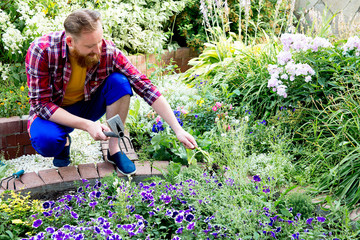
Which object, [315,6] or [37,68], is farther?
[315,6]

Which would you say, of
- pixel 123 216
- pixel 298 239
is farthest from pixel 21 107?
pixel 298 239

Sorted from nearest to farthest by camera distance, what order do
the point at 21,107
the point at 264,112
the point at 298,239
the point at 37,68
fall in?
the point at 298,239, the point at 37,68, the point at 21,107, the point at 264,112

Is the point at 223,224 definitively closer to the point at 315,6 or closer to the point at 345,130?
the point at 345,130

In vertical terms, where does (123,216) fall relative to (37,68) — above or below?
below

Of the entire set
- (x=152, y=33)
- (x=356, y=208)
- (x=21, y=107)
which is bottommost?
(x=356, y=208)

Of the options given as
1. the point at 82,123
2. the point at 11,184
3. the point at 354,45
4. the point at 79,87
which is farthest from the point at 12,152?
the point at 354,45

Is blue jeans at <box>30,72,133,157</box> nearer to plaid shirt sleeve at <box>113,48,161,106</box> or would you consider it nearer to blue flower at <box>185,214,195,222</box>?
plaid shirt sleeve at <box>113,48,161,106</box>

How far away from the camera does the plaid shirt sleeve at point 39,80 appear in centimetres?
230

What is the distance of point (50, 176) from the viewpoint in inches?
96.0

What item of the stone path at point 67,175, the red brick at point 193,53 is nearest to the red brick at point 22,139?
the stone path at point 67,175

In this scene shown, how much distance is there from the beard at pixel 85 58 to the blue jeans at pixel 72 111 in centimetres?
22

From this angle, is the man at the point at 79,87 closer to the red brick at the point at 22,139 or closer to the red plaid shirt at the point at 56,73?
the red plaid shirt at the point at 56,73

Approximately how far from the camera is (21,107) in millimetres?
3062

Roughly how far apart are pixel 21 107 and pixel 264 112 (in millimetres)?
1980
